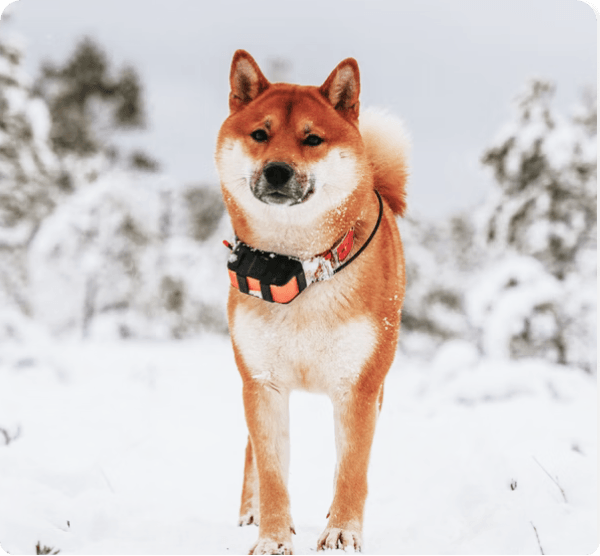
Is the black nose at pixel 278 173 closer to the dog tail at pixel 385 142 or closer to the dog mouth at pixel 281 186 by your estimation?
the dog mouth at pixel 281 186

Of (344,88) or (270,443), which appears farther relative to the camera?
(270,443)

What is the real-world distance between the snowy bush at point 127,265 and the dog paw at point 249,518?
7.34 m

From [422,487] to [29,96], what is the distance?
27.4 feet

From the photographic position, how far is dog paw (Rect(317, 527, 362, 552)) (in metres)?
2.18

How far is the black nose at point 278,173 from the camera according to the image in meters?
2.02

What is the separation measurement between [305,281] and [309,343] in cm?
26

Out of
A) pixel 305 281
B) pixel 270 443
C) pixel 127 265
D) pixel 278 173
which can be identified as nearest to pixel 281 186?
pixel 278 173

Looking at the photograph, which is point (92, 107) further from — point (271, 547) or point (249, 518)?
point (271, 547)

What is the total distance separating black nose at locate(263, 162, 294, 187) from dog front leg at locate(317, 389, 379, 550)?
3.05 feet

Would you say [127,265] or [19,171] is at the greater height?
[19,171]

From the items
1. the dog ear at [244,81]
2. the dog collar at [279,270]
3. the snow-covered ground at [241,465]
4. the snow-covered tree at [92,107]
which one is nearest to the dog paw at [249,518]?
the snow-covered ground at [241,465]

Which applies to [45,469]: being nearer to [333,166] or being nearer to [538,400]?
[333,166]

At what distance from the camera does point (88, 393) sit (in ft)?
18.1

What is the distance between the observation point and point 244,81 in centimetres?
229
